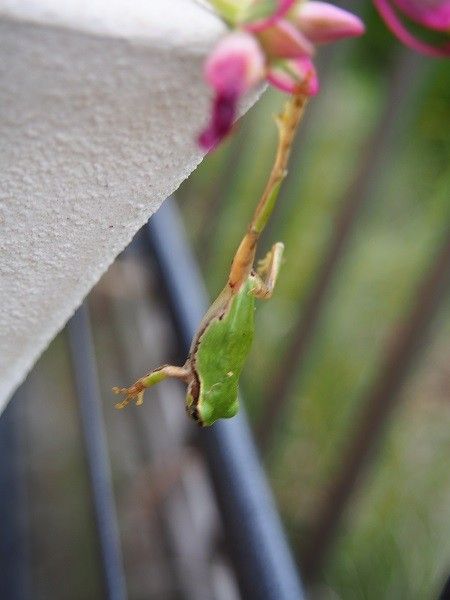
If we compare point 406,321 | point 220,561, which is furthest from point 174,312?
point 220,561

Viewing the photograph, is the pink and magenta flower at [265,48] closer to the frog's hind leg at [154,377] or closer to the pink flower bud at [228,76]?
the pink flower bud at [228,76]

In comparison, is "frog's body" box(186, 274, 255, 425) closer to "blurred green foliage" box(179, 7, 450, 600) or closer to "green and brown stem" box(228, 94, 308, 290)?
"green and brown stem" box(228, 94, 308, 290)

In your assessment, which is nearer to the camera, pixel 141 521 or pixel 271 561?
pixel 271 561

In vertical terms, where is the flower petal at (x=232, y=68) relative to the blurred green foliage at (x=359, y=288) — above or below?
above

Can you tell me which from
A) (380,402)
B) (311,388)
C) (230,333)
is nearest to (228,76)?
(230,333)

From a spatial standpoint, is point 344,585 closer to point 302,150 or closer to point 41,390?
point 41,390

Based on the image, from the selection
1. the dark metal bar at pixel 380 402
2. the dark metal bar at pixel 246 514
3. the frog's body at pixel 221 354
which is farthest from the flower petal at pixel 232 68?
the dark metal bar at pixel 380 402

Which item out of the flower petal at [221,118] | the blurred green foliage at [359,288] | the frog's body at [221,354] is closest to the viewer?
the flower petal at [221,118]
